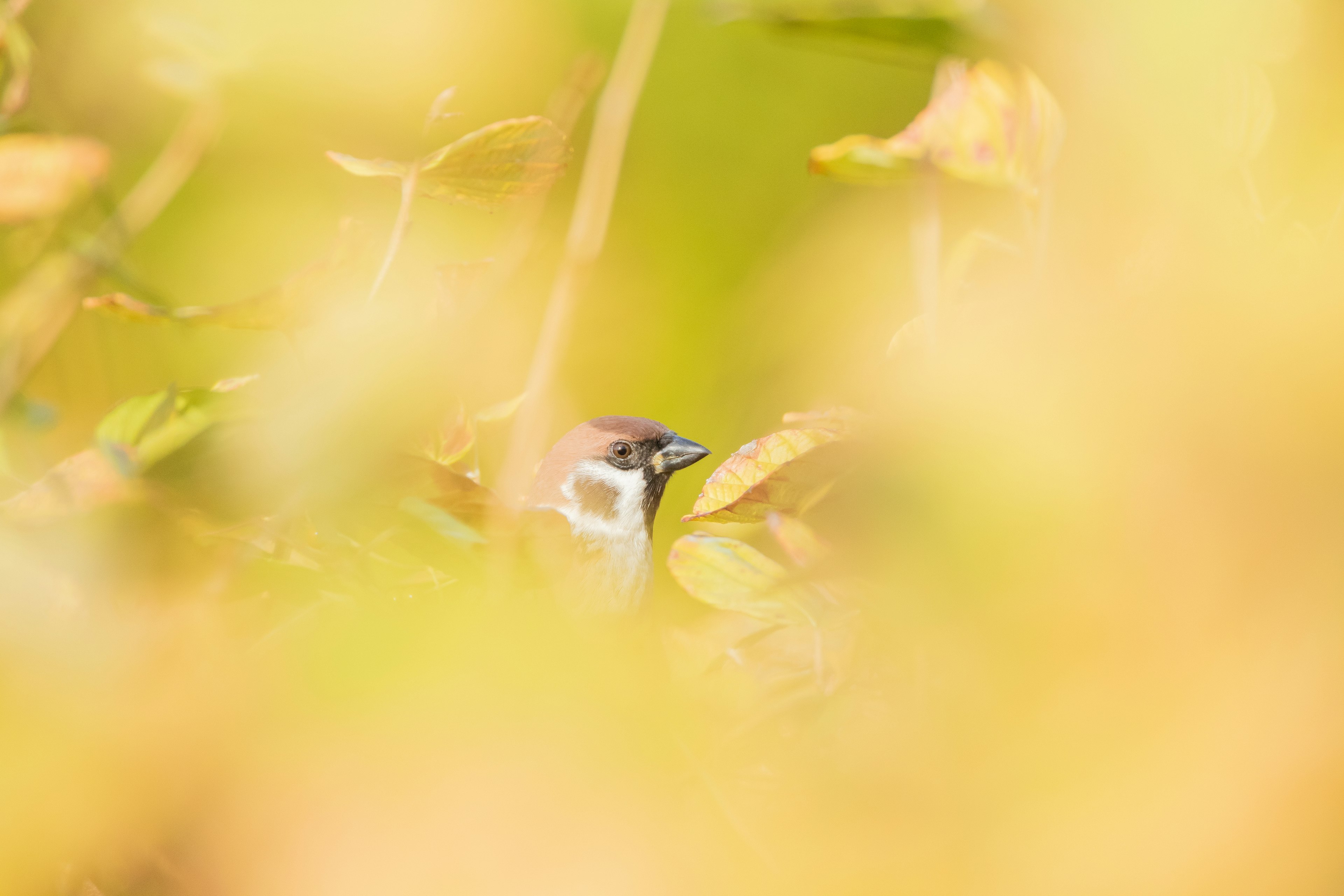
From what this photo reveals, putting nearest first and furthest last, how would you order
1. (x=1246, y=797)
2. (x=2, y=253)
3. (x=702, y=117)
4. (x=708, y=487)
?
1. (x=1246, y=797)
2. (x=708, y=487)
3. (x=2, y=253)
4. (x=702, y=117)

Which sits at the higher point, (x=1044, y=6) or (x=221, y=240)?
(x=1044, y=6)

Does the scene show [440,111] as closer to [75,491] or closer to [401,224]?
[401,224]

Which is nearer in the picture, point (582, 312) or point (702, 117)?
point (582, 312)

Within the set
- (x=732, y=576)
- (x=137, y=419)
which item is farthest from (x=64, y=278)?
(x=732, y=576)

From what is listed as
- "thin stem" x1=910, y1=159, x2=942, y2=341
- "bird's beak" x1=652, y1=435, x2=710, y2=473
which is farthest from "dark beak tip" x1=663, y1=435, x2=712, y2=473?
"thin stem" x1=910, y1=159, x2=942, y2=341

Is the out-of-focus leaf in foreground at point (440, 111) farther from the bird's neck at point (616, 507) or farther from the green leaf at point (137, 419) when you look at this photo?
the bird's neck at point (616, 507)

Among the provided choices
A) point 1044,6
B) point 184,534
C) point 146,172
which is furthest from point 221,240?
point 1044,6

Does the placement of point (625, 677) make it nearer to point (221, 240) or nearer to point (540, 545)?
point (540, 545)

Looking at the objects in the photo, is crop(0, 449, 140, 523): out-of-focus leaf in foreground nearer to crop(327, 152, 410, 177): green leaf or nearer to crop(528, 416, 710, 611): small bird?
crop(327, 152, 410, 177): green leaf
